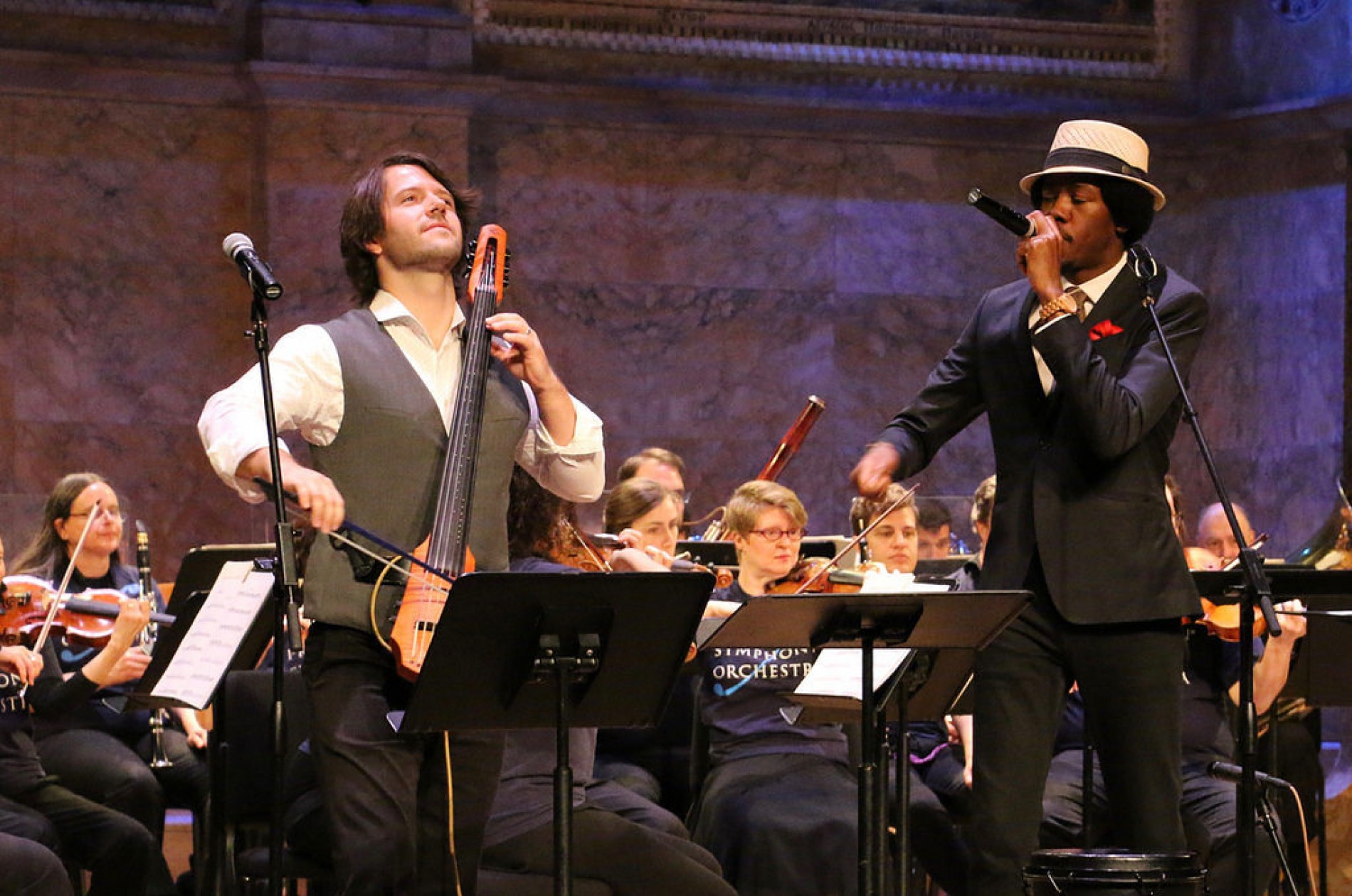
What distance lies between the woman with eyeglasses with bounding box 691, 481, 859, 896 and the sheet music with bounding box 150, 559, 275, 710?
1.26 meters

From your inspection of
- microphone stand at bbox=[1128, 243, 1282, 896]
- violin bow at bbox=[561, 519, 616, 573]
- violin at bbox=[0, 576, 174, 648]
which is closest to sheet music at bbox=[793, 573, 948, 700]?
violin bow at bbox=[561, 519, 616, 573]

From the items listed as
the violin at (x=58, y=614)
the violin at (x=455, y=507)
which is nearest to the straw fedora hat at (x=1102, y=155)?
the violin at (x=455, y=507)

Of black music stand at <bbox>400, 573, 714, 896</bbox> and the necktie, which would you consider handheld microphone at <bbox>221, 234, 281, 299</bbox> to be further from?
the necktie

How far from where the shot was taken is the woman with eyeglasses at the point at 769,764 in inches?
187

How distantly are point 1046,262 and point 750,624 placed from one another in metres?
0.85

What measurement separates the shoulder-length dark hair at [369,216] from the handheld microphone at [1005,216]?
0.96 m

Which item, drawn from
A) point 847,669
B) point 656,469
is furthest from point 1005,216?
point 656,469

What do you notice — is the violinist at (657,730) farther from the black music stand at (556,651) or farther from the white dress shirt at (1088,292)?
the black music stand at (556,651)

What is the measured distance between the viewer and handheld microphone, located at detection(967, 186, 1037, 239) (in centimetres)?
338

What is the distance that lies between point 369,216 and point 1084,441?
1384mm

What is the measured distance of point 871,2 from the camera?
8266mm

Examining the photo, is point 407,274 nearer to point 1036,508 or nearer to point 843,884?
point 1036,508

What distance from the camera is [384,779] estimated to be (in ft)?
10.4

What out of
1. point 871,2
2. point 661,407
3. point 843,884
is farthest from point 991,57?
point 843,884
